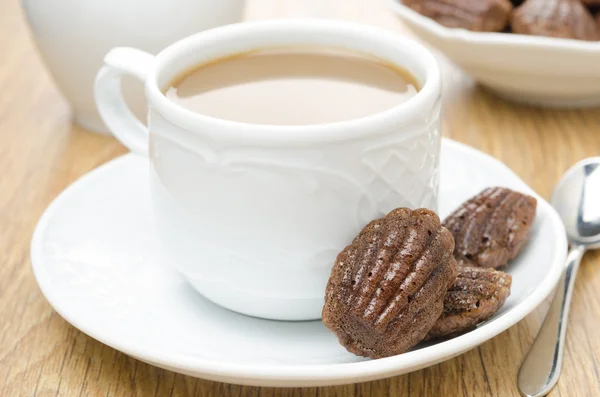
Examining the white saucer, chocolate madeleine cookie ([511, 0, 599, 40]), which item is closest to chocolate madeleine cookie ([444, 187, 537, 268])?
the white saucer

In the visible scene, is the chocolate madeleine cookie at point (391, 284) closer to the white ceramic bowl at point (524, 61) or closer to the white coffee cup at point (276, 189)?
the white coffee cup at point (276, 189)

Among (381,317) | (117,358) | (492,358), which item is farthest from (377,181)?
(117,358)

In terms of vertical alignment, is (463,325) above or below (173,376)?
above

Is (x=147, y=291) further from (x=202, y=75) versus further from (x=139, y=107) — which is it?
(x=139, y=107)

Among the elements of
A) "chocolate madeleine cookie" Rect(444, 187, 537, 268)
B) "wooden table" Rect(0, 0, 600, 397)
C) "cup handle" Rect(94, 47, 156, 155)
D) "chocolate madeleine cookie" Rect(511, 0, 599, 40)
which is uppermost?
"cup handle" Rect(94, 47, 156, 155)

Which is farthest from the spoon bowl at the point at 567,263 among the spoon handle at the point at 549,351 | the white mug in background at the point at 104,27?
the white mug in background at the point at 104,27

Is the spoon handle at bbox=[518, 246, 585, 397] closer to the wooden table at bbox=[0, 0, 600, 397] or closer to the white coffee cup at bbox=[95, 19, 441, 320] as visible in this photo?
the wooden table at bbox=[0, 0, 600, 397]

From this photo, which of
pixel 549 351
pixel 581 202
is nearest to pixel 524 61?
pixel 581 202
